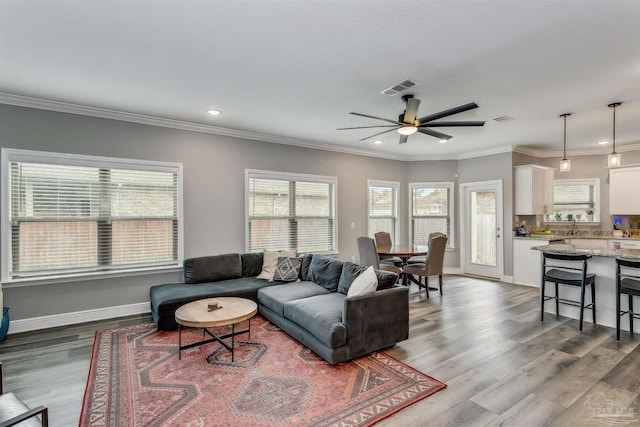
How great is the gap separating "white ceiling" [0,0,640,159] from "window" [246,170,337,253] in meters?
1.35

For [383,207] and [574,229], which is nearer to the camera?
[574,229]

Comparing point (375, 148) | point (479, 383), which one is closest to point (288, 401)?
point (479, 383)

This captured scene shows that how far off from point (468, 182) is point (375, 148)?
94.6 inches

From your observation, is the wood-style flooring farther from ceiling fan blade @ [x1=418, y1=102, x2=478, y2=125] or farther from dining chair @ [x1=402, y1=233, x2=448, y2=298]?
ceiling fan blade @ [x1=418, y1=102, x2=478, y2=125]

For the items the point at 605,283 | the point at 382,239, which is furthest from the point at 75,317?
the point at 605,283

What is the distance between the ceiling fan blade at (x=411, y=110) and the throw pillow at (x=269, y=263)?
280 centimetres

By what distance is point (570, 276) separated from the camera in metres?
3.93

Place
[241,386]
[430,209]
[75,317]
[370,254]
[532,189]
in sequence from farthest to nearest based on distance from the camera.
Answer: [430,209] < [532,189] < [370,254] < [75,317] < [241,386]

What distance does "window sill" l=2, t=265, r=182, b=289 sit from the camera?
147 inches

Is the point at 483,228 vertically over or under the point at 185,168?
under

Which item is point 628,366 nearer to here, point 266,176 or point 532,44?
point 532,44

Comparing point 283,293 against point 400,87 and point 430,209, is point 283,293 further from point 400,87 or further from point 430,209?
point 430,209

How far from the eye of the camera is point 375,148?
21.9ft

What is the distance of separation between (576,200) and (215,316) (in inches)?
314
